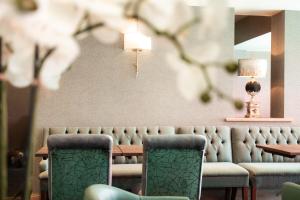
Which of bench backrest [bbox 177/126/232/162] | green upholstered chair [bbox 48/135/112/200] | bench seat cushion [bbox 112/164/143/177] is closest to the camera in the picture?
green upholstered chair [bbox 48/135/112/200]

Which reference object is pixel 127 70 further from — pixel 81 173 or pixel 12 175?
pixel 81 173

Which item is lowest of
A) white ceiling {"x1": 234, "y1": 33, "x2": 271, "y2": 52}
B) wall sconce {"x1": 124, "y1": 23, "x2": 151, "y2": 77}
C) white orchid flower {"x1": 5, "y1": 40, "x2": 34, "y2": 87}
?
white orchid flower {"x1": 5, "y1": 40, "x2": 34, "y2": 87}

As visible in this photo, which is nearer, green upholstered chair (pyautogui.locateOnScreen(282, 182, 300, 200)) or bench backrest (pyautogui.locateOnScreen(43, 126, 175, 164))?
green upholstered chair (pyautogui.locateOnScreen(282, 182, 300, 200))

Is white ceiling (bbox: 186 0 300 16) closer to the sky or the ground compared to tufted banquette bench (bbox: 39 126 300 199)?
closer to the sky

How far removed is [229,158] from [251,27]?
9.87ft

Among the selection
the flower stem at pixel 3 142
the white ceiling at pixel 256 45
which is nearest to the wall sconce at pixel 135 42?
the white ceiling at pixel 256 45

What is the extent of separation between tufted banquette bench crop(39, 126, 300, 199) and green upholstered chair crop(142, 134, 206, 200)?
1.18 meters

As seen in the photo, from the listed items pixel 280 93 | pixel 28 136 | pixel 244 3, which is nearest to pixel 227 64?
pixel 28 136

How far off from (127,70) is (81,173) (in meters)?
2.37

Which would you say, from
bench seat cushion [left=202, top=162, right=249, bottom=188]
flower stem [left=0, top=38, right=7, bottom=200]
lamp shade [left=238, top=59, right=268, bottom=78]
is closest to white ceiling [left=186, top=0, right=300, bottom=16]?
lamp shade [left=238, top=59, right=268, bottom=78]

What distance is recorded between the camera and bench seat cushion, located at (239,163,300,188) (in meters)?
4.43

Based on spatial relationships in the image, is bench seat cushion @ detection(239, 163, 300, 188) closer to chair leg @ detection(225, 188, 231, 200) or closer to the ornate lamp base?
chair leg @ detection(225, 188, 231, 200)

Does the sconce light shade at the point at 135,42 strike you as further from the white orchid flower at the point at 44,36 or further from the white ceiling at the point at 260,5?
the white orchid flower at the point at 44,36

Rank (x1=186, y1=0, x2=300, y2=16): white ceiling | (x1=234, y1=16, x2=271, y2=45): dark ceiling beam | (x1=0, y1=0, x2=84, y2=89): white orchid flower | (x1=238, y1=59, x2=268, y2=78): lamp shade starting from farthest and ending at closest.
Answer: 1. (x1=234, y1=16, x2=271, y2=45): dark ceiling beam
2. (x1=238, y1=59, x2=268, y2=78): lamp shade
3. (x1=186, y1=0, x2=300, y2=16): white ceiling
4. (x1=0, y1=0, x2=84, y2=89): white orchid flower
